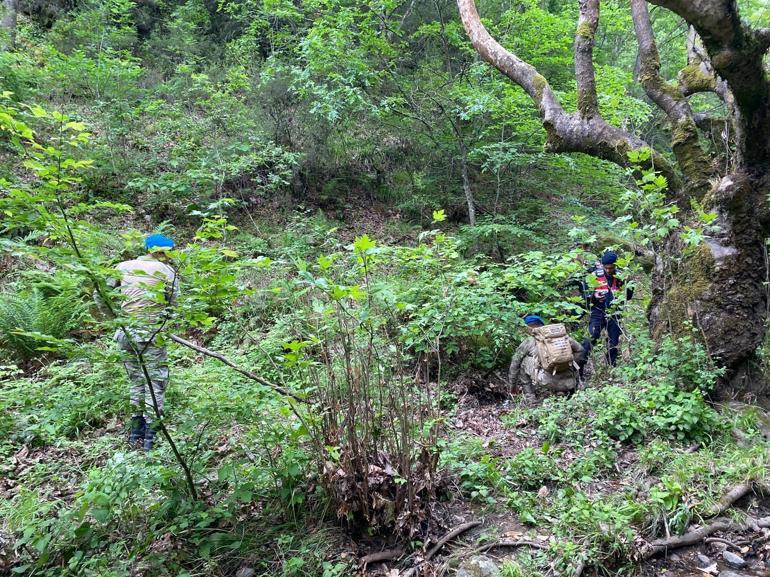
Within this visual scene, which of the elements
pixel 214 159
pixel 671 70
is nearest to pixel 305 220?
pixel 214 159

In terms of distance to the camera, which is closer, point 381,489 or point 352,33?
point 381,489

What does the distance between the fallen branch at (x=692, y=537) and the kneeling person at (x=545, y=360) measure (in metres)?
2.35

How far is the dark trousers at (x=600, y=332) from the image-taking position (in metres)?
5.74

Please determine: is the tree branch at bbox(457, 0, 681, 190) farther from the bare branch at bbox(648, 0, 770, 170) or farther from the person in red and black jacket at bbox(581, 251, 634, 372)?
the person in red and black jacket at bbox(581, 251, 634, 372)

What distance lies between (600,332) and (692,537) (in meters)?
3.86

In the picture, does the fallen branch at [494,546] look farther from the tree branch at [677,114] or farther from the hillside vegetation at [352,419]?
the tree branch at [677,114]

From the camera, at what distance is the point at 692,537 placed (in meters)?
2.80

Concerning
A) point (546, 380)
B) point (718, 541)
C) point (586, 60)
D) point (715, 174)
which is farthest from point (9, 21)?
point (718, 541)

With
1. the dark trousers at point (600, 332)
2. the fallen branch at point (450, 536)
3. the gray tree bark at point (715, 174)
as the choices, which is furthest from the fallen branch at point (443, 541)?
the dark trousers at point (600, 332)

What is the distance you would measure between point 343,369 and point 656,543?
88.7 inches

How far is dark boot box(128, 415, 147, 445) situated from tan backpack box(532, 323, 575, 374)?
14.1 ft

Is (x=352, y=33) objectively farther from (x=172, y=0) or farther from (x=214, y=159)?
(x=172, y=0)

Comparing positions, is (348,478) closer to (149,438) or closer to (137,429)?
(149,438)

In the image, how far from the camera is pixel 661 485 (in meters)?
3.20
